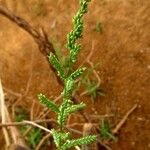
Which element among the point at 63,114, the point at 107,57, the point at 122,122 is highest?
the point at 107,57

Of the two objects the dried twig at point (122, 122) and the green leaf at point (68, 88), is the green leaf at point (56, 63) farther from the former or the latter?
the dried twig at point (122, 122)

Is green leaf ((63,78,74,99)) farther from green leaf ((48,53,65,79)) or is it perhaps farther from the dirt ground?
the dirt ground

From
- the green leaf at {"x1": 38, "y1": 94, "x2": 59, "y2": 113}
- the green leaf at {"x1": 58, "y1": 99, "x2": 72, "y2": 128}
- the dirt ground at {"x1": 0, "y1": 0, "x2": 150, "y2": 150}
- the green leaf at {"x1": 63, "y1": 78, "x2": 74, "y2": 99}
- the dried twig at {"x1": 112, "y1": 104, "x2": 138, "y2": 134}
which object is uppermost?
the dirt ground at {"x1": 0, "y1": 0, "x2": 150, "y2": 150}

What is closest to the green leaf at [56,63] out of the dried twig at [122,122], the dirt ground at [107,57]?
the dirt ground at [107,57]

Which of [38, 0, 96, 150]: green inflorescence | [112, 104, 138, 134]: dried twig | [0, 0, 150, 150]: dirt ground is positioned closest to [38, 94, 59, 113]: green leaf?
[38, 0, 96, 150]: green inflorescence

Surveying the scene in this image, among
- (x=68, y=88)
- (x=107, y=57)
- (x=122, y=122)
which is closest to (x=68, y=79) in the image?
(x=68, y=88)

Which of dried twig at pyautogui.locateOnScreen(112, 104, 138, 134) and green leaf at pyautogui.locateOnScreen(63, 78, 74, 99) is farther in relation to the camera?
dried twig at pyautogui.locateOnScreen(112, 104, 138, 134)

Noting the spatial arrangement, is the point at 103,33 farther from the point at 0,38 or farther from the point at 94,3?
the point at 0,38

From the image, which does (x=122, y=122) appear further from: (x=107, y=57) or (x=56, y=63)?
(x=56, y=63)
